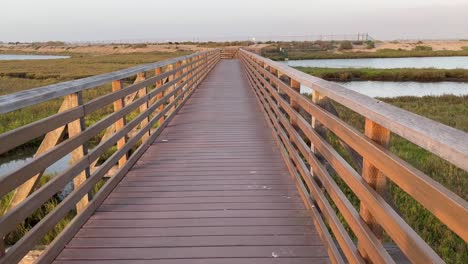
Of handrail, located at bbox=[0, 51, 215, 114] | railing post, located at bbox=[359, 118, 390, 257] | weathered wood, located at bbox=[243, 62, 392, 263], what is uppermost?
handrail, located at bbox=[0, 51, 215, 114]

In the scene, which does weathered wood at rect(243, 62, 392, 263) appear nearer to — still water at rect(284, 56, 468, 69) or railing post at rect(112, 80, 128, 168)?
railing post at rect(112, 80, 128, 168)

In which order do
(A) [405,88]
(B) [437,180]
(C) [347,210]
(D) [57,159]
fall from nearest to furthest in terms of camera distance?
(C) [347,210] → (D) [57,159] → (B) [437,180] → (A) [405,88]

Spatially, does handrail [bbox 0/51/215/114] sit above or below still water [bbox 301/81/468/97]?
above

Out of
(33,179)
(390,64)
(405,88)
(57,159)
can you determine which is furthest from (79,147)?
(390,64)

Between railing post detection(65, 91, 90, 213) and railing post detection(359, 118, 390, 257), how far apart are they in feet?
7.86

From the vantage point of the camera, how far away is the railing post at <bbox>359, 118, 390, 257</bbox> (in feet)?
7.09

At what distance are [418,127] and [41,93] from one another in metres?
2.38

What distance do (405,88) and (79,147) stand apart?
32.1m

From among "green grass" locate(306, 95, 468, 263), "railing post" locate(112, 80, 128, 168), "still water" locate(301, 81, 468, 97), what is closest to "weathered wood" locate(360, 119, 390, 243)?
"green grass" locate(306, 95, 468, 263)

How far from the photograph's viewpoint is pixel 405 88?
3247 centimetres

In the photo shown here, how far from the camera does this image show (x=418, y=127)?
1.68 m

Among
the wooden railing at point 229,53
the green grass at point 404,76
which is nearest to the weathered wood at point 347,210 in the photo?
the green grass at point 404,76

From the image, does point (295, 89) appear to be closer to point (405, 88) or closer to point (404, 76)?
point (405, 88)

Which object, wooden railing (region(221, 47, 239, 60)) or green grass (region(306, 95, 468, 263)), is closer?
green grass (region(306, 95, 468, 263))
